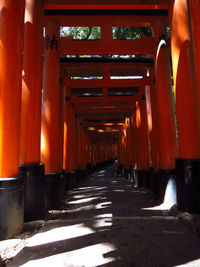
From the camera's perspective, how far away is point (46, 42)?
615cm

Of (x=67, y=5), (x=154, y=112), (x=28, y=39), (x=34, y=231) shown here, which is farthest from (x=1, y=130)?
(x=154, y=112)

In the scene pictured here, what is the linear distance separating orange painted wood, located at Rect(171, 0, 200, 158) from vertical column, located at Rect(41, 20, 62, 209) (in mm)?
3173

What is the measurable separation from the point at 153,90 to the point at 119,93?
4655mm

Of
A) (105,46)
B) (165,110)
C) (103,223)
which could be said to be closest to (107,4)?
(105,46)

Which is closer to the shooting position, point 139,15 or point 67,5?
point 67,5

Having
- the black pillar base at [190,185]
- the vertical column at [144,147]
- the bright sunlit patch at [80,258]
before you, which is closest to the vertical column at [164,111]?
the black pillar base at [190,185]

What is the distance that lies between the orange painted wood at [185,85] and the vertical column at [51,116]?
3.17 m

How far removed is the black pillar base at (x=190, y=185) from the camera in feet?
12.9

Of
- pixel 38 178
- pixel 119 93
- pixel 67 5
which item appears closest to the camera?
pixel 38 178

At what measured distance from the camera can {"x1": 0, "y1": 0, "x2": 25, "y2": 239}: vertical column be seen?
3.15 meters

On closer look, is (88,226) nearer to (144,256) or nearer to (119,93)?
(144,256)

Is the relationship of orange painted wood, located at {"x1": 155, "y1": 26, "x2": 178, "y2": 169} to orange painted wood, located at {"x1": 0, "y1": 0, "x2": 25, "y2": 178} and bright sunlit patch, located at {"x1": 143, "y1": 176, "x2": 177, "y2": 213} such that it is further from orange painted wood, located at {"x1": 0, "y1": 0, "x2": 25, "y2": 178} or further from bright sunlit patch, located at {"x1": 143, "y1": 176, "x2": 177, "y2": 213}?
orange painted wood, located at {"x1": 0, "y1": 0, "x2": 25, "y2": 178}

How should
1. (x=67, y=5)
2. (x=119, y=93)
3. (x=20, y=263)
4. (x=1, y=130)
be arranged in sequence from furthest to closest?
(x=119, y=93) → (x=67, y=5) → (x=1, y=130) → (x=20, y=263)

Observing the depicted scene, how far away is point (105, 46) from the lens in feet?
22.9
